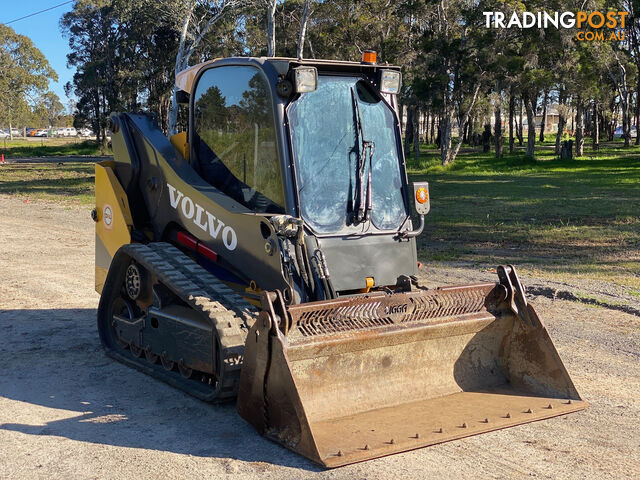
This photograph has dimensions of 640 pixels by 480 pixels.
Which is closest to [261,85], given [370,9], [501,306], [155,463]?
[501,306]

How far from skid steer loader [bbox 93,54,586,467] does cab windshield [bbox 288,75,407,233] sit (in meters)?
0.01

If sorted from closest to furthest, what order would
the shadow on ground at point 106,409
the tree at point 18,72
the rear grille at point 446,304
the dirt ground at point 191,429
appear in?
the dirt ground at point 191,429 < the shadow on ground at point 106,409 < the rear grille at point 446,304 < the tree at point 18,72

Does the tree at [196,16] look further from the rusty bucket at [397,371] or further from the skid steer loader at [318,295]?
the rusty bucket at [397,371]

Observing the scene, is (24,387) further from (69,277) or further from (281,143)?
(69,277)

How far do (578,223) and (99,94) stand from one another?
52.6m

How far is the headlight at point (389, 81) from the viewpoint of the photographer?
6230 mm

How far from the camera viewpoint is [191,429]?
5426 millimetres

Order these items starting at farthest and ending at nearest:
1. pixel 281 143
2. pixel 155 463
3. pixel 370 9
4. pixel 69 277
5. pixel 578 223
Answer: pixel 370 9, pixel 578 223, pixel 69 277, pixel 281 143, pixel 155 463

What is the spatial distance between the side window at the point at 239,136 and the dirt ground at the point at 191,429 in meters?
1.69

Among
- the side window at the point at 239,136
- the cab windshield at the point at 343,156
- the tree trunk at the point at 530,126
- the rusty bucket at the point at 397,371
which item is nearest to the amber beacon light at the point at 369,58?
the cab windshield at the point at 343,156

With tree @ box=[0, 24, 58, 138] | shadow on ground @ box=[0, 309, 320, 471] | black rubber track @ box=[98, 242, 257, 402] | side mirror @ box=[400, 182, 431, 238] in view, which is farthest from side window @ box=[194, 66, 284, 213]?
tree @ box=[0, 24, 58, 138]

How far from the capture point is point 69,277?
11234 mm

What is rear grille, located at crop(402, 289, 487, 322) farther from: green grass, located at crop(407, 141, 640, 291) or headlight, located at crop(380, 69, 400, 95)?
green grass, located at crop(407, 141, 640, 291)

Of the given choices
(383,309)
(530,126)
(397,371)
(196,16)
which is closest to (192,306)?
(383,309)
